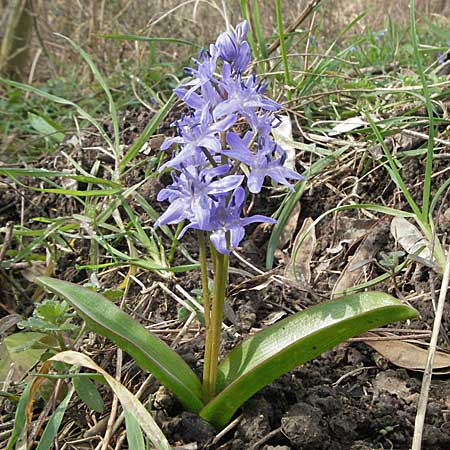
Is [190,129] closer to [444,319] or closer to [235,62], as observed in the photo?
[235,62]

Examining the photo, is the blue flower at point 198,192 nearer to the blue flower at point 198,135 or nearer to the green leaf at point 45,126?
the blue flower at point 198,135

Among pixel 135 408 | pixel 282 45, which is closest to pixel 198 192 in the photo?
Answer: pixel 135 408

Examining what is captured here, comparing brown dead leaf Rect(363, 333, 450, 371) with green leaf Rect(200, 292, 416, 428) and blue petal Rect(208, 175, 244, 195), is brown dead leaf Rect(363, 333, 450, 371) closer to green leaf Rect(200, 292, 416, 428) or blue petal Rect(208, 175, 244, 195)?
green leaf Rect(200, 292, 416, 428)

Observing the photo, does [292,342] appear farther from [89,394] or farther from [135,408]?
[89,394]

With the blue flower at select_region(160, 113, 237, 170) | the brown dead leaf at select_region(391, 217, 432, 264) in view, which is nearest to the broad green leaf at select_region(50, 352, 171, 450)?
the blue flower at select_region(160, 113, 237, 170)

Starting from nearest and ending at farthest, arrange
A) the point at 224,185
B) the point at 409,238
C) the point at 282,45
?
the point at 224,185 < the point at 409,238 < the point at 282,45

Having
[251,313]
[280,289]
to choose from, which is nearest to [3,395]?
[251,313]

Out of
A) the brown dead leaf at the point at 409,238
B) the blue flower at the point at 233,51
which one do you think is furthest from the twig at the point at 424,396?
the blue flower at the point at 233,51
